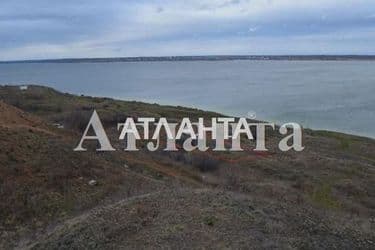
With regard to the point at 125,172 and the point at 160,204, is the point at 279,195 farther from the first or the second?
the point at 160,204

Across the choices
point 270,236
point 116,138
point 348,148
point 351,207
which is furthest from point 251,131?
point 270,236

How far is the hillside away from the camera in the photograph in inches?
429

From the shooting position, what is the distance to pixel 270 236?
1070 centimetres

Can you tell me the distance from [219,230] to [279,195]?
9765 mm

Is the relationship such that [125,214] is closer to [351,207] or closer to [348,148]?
[351,207]

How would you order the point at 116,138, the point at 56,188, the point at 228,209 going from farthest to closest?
the point at 116,138, the point at 56,188, the point at 228,209

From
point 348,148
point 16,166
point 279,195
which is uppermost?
point 16,166

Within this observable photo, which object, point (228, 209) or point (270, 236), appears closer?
point (270, 236)

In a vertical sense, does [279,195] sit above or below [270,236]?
below

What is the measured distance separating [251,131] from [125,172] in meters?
22.4

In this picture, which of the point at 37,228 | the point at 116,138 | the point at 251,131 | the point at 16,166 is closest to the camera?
the point at 37,228

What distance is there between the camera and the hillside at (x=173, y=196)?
35.8 feet

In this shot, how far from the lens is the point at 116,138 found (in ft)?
102

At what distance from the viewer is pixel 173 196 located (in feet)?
42.1
